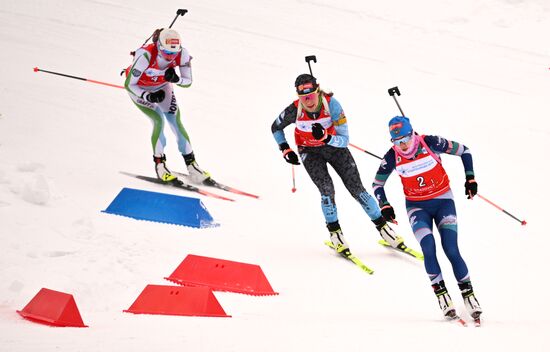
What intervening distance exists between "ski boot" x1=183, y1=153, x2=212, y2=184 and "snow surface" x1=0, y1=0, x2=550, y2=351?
0.52 metres

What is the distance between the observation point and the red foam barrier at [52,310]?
514 cm

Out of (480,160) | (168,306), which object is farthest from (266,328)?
(480,160)

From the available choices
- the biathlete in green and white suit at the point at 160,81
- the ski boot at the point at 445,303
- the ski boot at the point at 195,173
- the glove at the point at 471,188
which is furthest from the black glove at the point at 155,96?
the ski boot at the point at 445,303

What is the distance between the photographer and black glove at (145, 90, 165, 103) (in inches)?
352

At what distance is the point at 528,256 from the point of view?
27.2 feet

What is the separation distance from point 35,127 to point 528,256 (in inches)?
257

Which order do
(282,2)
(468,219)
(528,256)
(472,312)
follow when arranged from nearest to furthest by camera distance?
(472,312) < (528,256) < (468,219) < (282,2)

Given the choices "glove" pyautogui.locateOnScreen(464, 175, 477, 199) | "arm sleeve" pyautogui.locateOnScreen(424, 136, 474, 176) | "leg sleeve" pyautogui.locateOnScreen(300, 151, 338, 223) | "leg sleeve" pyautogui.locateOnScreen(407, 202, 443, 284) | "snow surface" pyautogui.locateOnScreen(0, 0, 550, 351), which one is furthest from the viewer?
"leg sleeve" pyautogui.locateOnScreen(300, 151, 338, 223)

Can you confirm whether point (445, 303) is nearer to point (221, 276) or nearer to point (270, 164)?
point (221, 276)

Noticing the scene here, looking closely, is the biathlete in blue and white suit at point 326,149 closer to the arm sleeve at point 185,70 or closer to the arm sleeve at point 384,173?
the arm sleeve at point 384,173

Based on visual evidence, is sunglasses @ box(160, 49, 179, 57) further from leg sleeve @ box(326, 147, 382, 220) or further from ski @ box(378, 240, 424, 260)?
ski @ box(378, 240, 424, 260)

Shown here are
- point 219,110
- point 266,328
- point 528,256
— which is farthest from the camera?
point 219,110

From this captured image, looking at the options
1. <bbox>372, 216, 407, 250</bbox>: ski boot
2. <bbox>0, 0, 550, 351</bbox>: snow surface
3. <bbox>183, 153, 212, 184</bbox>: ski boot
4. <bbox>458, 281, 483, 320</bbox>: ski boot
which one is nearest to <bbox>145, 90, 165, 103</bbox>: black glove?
<bbox>183, 153, 212, 184</bbox>: ski boot

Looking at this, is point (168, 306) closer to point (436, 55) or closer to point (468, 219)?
point (468, 219)
